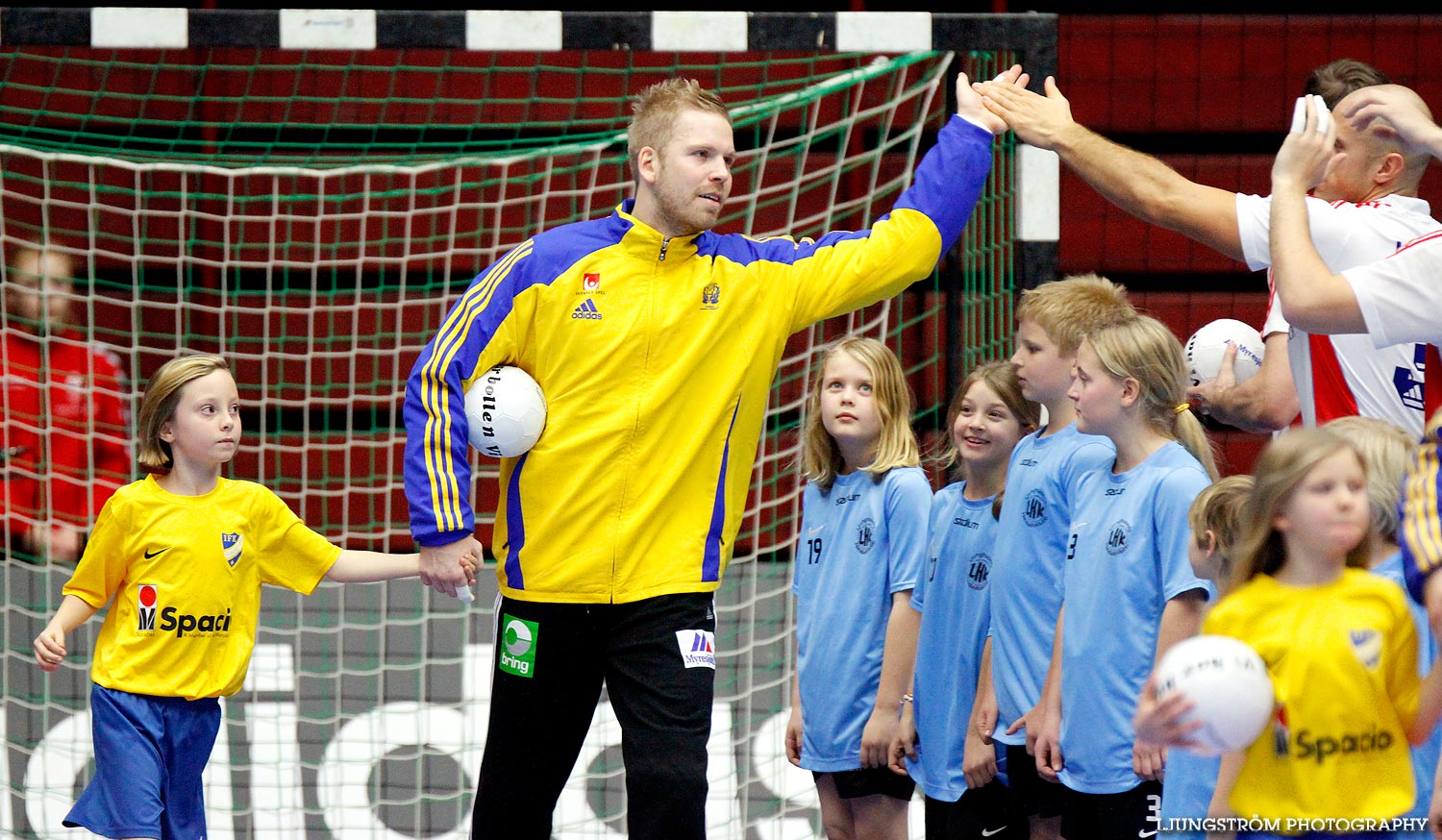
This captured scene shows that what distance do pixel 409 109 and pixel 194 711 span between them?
3.84 metres

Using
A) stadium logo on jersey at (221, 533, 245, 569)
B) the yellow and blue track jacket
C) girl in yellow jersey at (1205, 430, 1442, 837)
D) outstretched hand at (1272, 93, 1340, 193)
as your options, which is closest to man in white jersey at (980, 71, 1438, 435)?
outstretched hand at (1272, 93, 1340, 193)

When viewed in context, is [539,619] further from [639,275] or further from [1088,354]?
[1088,354]

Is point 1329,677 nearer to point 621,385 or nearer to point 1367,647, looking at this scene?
point 1367,647

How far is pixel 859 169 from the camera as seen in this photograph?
7020 mm

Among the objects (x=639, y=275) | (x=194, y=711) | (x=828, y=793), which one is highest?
(x=639, y=275)

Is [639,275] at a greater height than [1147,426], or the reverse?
[639,275]

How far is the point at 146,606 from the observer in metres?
3.95

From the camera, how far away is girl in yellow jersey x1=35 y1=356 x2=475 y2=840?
3879 mm

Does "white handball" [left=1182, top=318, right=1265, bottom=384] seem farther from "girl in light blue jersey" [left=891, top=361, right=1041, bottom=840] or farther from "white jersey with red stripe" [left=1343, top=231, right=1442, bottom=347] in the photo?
"white jersey with red stripe" [left=1343, top=231, right=1442, bottom=347]

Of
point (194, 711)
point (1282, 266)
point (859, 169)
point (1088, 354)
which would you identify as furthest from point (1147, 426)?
point (859, 169)

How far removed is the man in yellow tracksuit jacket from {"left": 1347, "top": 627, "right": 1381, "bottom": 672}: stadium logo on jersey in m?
1.40

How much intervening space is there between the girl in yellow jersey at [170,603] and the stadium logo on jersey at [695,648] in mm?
946

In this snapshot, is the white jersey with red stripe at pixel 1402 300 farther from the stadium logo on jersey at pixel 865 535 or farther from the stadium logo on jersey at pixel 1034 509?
the stadium logo on jersey at pixel 865 535

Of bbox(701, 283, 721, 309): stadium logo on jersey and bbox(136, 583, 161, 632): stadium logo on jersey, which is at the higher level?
bbox(701, 283, 721, 309): stadium logo on jersey
